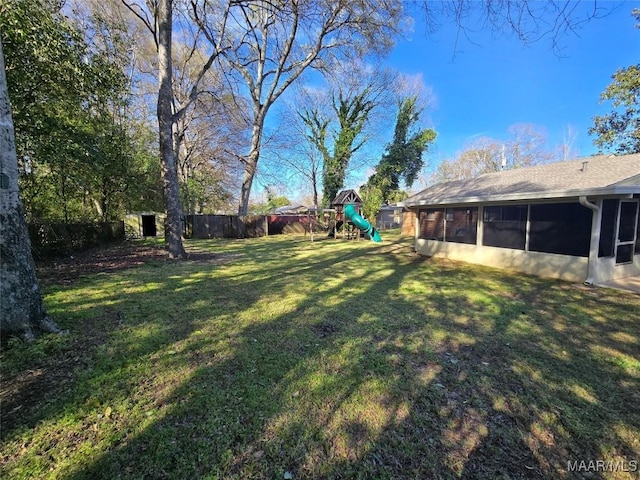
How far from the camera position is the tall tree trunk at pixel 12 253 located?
8.81 ft

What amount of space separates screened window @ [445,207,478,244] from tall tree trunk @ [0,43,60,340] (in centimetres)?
978

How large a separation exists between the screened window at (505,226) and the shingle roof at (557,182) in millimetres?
491

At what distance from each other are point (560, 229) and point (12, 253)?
31.0 ft

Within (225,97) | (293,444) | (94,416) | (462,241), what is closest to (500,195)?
(462,241)

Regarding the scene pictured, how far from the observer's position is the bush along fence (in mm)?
7053

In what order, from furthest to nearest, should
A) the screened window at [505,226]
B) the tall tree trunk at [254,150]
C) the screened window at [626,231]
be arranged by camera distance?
the tall tree trunk at [254,150]
the screened window at [505,226]
the screened window at [626,231]

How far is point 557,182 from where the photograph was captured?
22.2 ft

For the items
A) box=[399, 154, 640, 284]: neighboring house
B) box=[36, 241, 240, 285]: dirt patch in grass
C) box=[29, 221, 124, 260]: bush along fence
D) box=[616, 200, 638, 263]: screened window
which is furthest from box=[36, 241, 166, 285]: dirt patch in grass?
box=[616, 200, 638, 263]: screened window

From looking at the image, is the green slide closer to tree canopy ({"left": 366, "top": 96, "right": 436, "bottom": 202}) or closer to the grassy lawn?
tree canopy ({"left": 366, "top": 96, "right": 436, "bottom": 202})

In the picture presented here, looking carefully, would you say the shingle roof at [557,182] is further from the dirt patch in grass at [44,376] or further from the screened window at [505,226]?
the dirt patch in grass at [44,376]

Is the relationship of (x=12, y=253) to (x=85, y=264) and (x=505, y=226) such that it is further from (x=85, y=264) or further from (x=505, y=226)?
(x=505, y=226)

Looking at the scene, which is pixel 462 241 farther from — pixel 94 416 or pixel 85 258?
pixel 85 258

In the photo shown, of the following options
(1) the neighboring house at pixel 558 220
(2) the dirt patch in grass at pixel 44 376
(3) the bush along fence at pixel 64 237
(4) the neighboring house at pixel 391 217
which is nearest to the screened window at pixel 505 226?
(1) the neighboring house at pixel 558 220

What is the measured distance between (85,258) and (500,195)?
11950 mm
